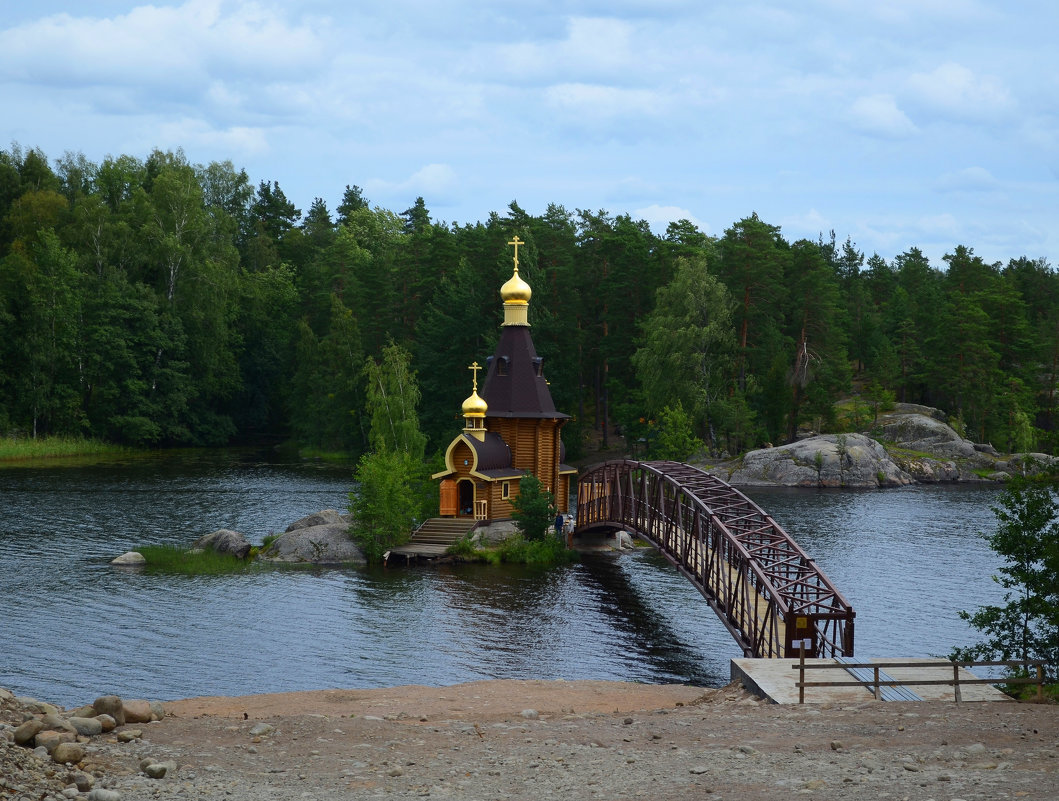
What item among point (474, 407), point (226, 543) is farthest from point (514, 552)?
point (226, 543)

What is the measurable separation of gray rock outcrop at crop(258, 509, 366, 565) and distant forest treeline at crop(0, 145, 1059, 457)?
27200 millimetres

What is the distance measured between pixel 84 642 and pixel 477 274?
168 ft

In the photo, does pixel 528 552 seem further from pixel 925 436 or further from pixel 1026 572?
pixel 925 436

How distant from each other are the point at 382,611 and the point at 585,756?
1735 cm

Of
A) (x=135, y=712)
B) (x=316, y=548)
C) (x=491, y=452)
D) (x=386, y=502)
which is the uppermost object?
(x=491, y=452)

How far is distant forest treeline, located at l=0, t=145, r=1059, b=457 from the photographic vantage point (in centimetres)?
7288

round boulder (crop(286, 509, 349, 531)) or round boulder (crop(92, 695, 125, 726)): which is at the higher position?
round boulder (crop(286, 509, 349, 531))

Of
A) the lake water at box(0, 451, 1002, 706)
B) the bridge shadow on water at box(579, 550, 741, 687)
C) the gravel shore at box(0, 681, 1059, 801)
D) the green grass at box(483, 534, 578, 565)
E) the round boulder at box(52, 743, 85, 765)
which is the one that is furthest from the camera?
the green grass at box(483, 534, 578, 565)

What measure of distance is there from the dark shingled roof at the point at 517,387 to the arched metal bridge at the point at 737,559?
3.38m

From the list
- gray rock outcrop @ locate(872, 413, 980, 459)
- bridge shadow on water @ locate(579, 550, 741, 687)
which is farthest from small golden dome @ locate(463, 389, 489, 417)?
gray rock outcrop @ locate(872, 413, 980, 459)

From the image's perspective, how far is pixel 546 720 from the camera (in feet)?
63.5

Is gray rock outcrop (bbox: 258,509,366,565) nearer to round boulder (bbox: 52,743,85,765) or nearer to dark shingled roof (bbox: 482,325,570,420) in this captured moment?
dark shingled roof (bbox: 482,325,570,420)

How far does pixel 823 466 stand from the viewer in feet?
215

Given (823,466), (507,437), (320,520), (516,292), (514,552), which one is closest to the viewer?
(514,552)
